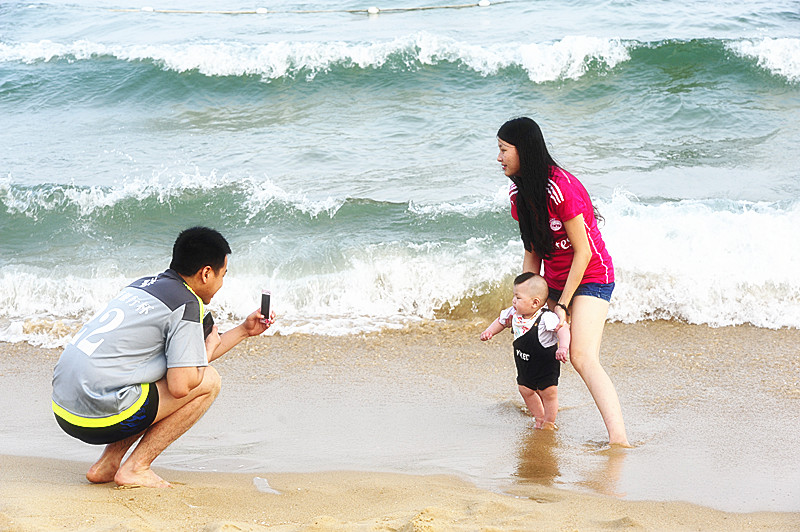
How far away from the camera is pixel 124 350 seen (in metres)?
3.38

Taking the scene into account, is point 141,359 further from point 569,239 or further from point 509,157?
point 569,239

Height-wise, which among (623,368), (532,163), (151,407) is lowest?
(623,368)

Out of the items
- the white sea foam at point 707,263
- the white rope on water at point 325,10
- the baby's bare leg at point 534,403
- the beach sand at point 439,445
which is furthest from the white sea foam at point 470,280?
the white rope on water at point 325,10

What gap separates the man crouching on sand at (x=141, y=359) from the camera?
3.35 meters

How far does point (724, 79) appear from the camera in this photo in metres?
12.1

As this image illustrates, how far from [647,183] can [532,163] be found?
5.35m

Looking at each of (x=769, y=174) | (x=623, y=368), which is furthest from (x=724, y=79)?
(x=623, y=368)

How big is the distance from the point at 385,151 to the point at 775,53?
6575 mm

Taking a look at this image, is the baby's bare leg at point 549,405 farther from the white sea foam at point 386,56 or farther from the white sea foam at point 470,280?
the white sea foam at point 386,56

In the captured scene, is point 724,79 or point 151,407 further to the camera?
point 724,79

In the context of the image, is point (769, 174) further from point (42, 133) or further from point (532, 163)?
point (42, 133)

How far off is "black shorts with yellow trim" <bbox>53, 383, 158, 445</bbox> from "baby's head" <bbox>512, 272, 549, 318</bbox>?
1881 millimetres

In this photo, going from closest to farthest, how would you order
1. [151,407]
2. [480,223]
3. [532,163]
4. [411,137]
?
[151,407]
[532,163]
[480,223]
[411,137]

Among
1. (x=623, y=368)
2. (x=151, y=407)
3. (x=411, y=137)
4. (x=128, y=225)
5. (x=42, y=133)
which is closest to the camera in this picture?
(x=151, y=407)
